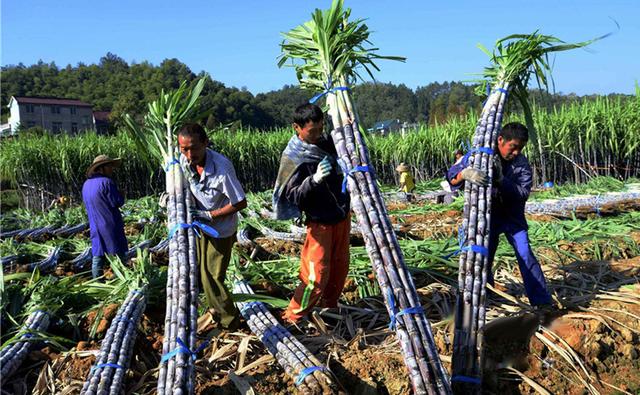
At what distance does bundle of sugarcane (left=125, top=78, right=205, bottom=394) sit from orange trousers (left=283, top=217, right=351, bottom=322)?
2.56ft

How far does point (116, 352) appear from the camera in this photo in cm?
289

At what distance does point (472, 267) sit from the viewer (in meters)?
2.99

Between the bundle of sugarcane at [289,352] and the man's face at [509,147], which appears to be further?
the man's face at [509,147]

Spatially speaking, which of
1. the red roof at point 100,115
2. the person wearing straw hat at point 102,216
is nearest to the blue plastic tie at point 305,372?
the person wearing straw hat at point 102,216

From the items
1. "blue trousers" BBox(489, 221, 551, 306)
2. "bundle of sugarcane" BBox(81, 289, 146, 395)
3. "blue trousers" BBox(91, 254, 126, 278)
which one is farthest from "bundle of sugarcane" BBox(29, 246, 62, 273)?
"blue trousers" BBox(489, 221, 551, 306)

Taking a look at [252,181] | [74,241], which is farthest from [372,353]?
[252,181]

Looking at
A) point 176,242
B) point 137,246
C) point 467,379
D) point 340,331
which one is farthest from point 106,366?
point 137,246

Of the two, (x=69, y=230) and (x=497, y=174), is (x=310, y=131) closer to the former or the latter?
(x=497, y=174)

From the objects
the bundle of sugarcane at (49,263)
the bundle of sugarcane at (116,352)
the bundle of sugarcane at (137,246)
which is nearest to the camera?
the bundle of sugarcane at (116,352)

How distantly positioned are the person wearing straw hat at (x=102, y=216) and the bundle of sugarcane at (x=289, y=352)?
204cm

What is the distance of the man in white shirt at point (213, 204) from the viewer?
10.3ft

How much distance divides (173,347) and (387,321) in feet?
5.21

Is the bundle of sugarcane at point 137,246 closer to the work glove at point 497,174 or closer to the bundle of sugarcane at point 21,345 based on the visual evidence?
the bundle of sugarcane at point 21,345

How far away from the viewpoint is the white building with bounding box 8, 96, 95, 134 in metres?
54.4
